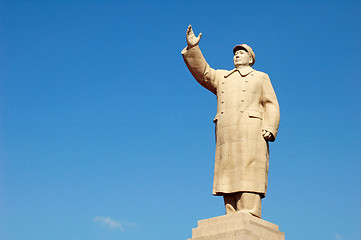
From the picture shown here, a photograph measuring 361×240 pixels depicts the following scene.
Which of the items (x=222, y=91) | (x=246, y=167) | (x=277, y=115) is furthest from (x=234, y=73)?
(x=246, y=167)

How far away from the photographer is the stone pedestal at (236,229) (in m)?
12.1

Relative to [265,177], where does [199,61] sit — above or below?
above

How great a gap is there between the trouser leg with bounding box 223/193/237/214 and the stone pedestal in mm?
483

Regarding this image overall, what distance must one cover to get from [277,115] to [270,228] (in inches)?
106

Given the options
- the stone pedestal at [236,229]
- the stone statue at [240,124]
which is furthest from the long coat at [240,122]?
the stone pedestal at [236,229]

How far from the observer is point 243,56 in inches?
559

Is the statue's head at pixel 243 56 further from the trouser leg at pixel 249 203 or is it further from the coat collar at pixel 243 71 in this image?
the trouser leg at pixel 249 203

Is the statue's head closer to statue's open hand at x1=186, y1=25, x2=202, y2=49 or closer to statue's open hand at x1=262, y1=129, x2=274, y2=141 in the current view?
statue's open hand at x1=186, y1=25, x2=202, y2=49

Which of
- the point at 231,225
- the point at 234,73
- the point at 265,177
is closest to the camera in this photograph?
the point at 231,225

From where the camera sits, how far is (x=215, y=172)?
1348 centimetres

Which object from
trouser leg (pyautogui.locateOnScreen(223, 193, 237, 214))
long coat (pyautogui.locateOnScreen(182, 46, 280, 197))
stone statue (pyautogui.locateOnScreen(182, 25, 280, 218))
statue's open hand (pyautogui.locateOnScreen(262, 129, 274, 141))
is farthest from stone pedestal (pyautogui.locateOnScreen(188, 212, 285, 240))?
statue's open hand (pyautogui.locateOnScreen(262, 129, 274, 141))

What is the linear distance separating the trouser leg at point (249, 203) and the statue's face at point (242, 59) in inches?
133

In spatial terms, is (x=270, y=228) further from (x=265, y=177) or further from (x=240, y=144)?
(x=240, y=144)

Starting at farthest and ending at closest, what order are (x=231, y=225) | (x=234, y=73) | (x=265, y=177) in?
(x=234, y=73), (x=265, y=177), (x=231, y=225)
